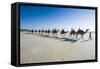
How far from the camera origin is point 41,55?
3.49 meters

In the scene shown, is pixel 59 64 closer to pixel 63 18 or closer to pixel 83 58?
pixel 83 58

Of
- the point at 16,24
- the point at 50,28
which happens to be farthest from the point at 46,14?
the point at 16,24

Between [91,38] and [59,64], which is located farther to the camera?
[91,38]

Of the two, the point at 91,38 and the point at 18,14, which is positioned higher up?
the point at 18,14

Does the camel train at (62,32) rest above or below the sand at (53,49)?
above

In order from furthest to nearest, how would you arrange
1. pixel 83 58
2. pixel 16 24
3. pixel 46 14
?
pixel 83 58
pixel 46 14
pixel 16 24

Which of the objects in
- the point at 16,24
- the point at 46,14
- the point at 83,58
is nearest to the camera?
the point at 16,24

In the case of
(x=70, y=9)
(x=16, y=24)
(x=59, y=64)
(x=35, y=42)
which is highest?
(x=70, y=9)

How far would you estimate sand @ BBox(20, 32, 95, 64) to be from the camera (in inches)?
133

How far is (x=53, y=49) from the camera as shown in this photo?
3.57m

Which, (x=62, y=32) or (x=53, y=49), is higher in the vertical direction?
(x=62, y=32)

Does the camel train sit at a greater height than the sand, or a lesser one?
greater

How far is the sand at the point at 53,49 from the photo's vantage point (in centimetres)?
339

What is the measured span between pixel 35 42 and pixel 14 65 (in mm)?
413
